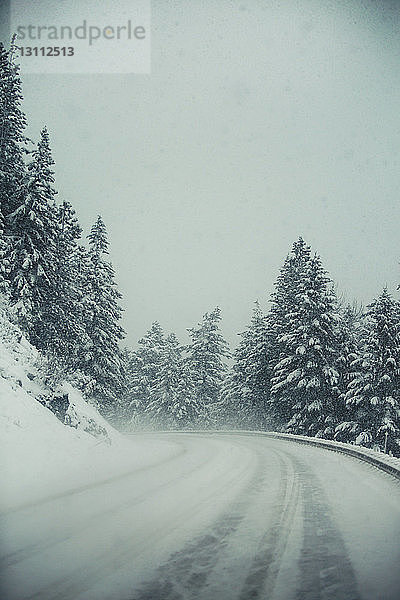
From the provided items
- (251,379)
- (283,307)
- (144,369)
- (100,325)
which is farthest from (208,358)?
(100,325)

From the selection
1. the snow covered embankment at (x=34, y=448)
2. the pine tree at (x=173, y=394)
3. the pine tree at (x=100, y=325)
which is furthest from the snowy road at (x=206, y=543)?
the pine tree at (x=173, y=394)

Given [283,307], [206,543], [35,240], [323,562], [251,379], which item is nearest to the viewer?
[323,562]

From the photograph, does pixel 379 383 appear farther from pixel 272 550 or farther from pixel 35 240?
pixel 272 550

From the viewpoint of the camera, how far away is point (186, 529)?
678 centimetres

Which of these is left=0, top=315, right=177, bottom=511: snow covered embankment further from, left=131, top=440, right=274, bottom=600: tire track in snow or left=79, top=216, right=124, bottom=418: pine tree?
left=79, top=216, right=124, bottom=418: pine tree

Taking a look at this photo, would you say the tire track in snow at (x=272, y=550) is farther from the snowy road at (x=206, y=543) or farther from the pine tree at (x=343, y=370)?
the pine tree at (x=343, y=370)

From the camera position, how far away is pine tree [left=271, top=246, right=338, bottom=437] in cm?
3553

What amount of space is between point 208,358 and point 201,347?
1.58 meters

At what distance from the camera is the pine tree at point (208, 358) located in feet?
200

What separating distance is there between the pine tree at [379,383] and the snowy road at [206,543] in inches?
888

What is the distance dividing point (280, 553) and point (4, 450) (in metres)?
8.18

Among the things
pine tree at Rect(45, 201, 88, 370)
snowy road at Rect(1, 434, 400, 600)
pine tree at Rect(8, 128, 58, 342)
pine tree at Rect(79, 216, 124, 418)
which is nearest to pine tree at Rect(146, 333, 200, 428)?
pine tree at Rect(79, 216, 124, 418)

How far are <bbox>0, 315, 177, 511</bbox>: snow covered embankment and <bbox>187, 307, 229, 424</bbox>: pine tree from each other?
4081 centimetres

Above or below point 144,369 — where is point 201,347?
above
